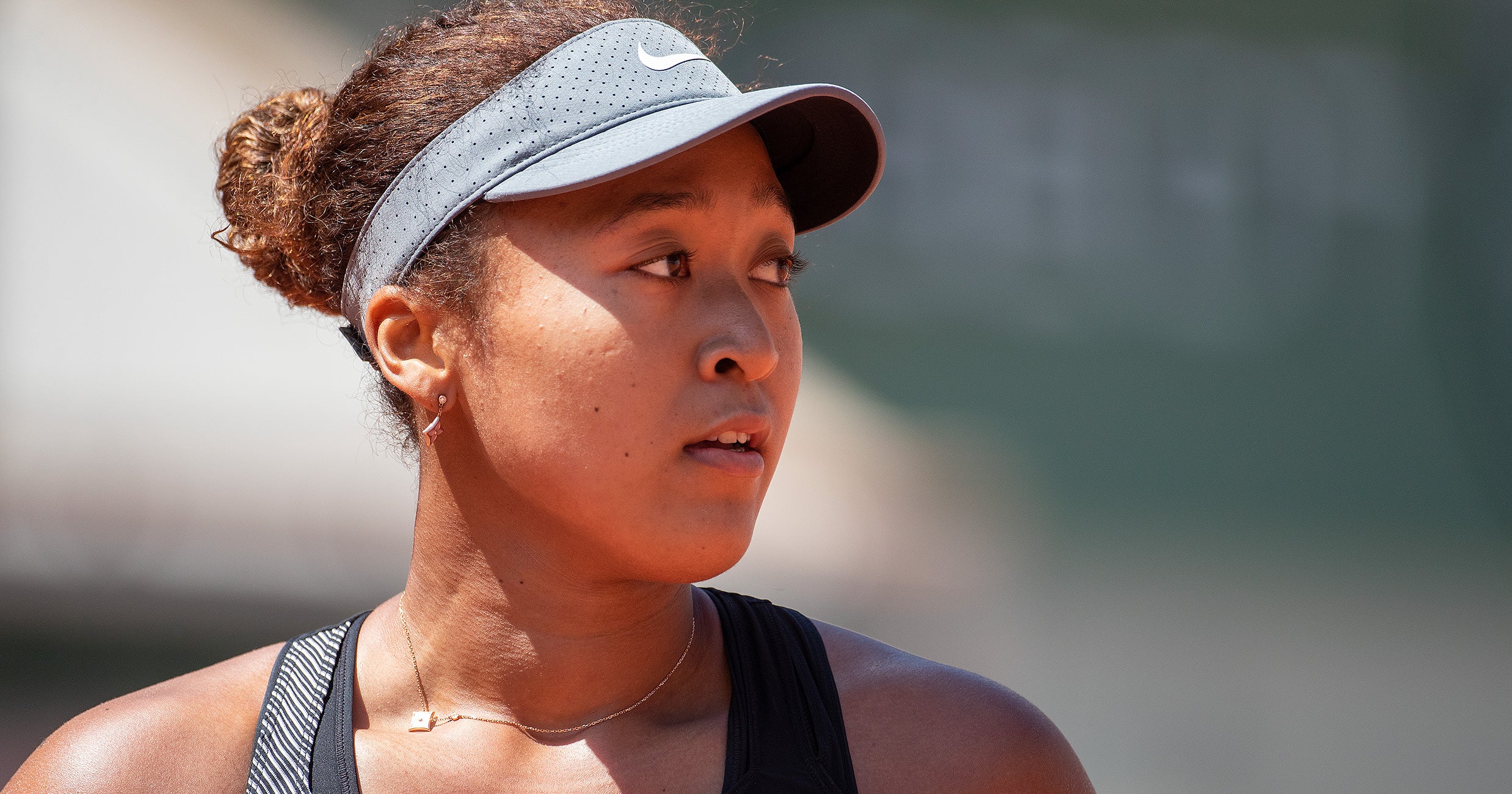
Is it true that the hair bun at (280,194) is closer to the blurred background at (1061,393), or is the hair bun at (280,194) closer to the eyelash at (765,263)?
the eyelash at (765,263)

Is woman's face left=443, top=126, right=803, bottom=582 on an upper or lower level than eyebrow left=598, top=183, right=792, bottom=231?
lower

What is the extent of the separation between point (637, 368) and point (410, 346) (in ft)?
1.16

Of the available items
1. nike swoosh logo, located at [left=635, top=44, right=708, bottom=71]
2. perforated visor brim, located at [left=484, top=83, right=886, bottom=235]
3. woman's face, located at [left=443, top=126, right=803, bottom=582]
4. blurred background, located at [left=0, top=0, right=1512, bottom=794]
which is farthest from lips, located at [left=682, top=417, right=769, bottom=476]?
blurred background, located at [left=0, top=0, right=1512, bottom=794]

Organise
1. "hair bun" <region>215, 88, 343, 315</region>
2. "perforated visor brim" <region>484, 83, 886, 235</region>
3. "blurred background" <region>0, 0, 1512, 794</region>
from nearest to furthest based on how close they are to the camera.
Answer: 1. "perforated visor brim" <region>484, 83, 886, 235</region>
2. "hair bun" <region>215, 88, 343, 315</region>
3. "blurred background" <region>0, 0, 1512, 794</region>

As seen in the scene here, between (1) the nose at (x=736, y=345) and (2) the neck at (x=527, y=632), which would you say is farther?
(2) the neck at (x=527, y=632)

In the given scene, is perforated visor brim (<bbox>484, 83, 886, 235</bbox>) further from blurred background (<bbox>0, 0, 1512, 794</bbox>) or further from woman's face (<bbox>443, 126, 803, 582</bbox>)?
blurred background (<bbox>0, 0, 1512, 794</bbox>)

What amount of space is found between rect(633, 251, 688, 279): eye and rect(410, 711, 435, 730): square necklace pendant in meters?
0.63

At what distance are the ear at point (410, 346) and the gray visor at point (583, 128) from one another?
0.09 feet

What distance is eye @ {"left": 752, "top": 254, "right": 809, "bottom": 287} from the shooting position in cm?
150

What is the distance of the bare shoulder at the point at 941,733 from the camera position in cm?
150

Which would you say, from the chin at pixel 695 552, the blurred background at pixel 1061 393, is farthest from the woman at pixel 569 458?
the blurred background at pixel 1061 393

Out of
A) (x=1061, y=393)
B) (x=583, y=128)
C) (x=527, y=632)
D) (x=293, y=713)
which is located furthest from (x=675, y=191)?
(x=1061, y=393)

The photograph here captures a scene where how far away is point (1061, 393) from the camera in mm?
3854

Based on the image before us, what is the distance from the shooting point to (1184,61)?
396cm
